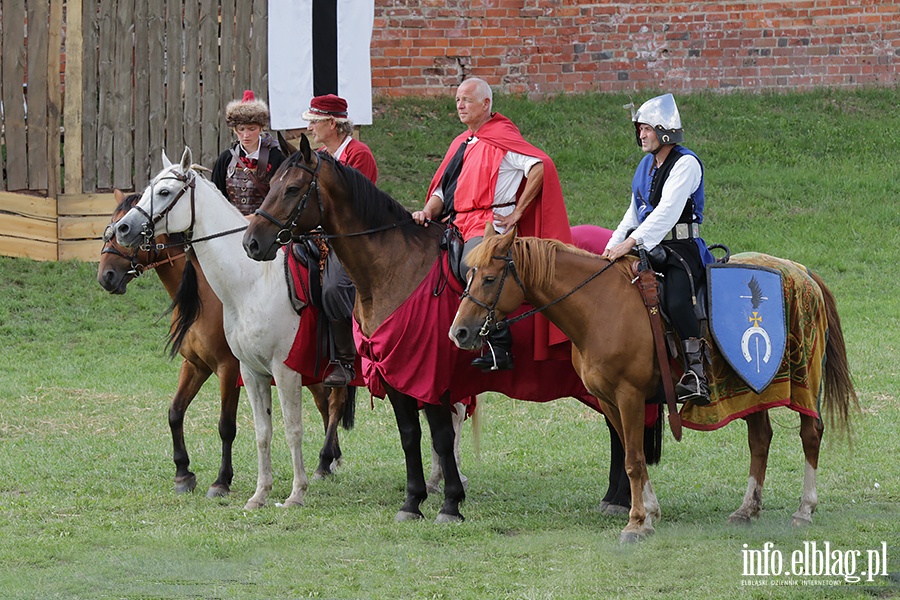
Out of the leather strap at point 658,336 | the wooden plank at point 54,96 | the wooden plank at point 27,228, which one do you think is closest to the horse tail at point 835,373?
the leather strap at point 658,336

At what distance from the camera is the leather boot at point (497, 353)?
723 centimetres

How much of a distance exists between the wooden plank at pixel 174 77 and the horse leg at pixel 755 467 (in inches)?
333

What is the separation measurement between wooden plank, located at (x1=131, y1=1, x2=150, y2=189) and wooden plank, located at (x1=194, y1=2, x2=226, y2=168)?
0.58 metres

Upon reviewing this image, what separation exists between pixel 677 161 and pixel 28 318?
826 centimetres

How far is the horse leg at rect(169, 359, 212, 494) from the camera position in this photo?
8422 mm

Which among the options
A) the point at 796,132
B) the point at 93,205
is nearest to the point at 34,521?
the point at 93,205

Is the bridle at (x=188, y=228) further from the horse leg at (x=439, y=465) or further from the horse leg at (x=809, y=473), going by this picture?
the horse leg at (x=809, y=473)

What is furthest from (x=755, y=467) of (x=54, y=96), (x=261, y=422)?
(x=54, y=96)

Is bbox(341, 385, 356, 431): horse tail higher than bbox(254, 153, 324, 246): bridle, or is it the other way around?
bbox(254, 153, 324, 246): bridle

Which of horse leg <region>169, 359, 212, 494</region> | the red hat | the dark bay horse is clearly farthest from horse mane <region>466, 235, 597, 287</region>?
horse leg <region>169, 359, 212, 494</region>

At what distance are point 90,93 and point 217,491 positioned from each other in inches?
278

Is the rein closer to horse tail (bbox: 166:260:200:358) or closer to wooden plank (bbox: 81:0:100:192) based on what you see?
horse tail (bbox: 166:260:200:358)

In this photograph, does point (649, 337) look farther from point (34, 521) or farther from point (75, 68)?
point (75, 68)

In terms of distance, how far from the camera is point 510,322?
689 centimetres
